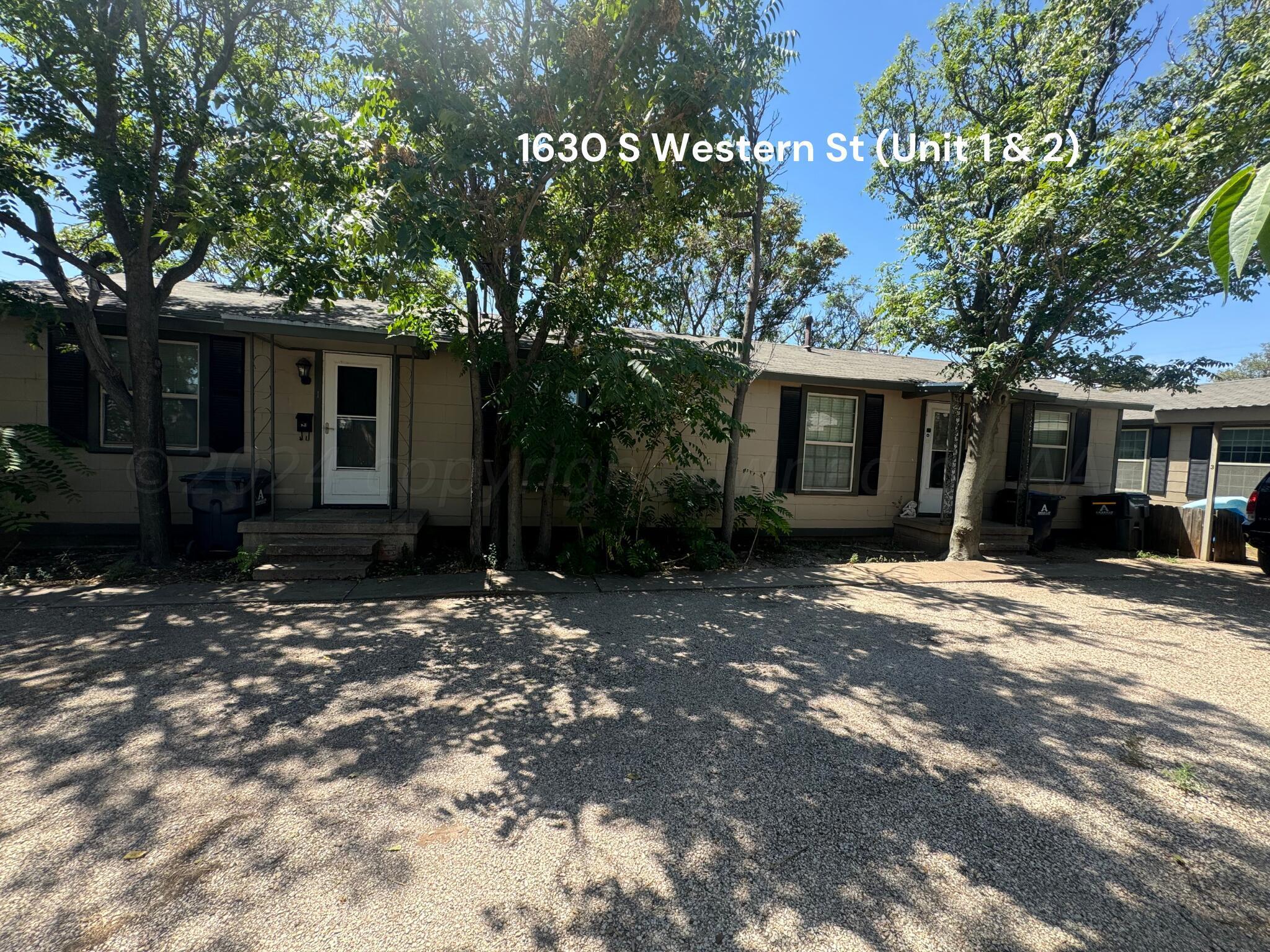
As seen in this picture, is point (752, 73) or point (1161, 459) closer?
point (752, 73)

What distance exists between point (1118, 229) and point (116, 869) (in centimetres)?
858

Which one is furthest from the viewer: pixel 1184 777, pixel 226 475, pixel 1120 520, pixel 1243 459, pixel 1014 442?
pixel 1243 459

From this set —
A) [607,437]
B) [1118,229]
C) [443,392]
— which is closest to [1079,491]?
[1118,229]

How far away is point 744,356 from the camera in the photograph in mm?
7289

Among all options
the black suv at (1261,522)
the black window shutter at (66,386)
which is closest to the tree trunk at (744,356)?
the black suv at (1261,522)

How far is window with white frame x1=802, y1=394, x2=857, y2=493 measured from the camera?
906 cm

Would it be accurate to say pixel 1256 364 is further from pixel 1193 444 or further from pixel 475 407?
pixel 475 407

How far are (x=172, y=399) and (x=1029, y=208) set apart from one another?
10.0 m

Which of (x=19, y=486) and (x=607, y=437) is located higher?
(x=607, y=437)

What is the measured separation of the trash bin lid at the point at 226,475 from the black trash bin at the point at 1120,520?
498 inches

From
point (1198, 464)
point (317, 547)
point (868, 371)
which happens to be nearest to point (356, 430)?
point (317, 547)

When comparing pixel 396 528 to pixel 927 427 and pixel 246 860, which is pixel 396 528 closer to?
pixel 246 860

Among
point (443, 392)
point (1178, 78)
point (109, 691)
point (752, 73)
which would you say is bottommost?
point (109, 691)

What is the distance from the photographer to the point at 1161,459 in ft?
48.5
